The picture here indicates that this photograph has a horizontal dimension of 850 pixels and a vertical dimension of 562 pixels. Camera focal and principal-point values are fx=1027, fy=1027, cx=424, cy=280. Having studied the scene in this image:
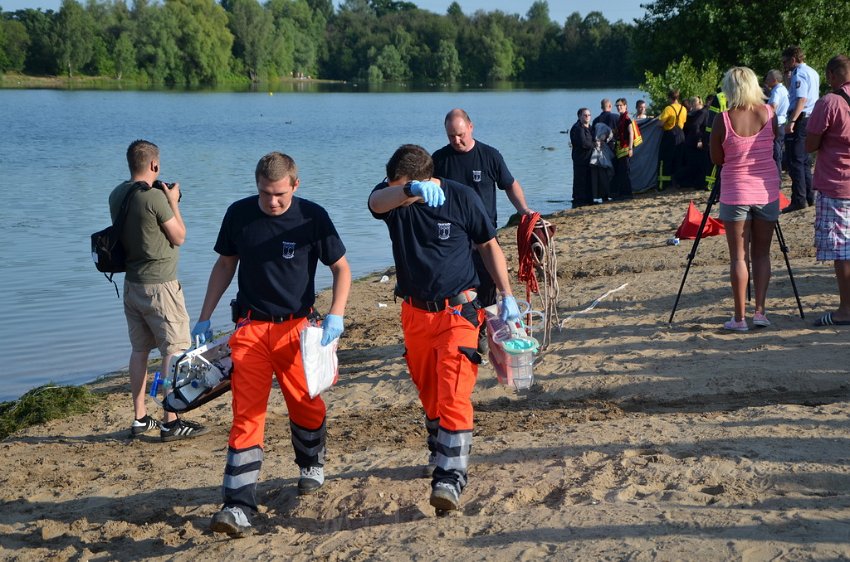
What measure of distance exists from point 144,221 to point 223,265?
64.3 inches

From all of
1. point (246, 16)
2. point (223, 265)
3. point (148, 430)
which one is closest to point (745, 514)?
point (223, 265)

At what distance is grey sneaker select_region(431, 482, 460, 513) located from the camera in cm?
529

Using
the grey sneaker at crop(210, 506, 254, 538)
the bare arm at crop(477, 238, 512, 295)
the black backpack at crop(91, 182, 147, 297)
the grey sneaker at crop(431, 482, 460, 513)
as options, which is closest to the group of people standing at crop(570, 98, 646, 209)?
the black backpack at crop(91, 182, 147, 297)

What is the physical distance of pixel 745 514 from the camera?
4895 millimetres

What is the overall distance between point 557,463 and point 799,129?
29.9 feet

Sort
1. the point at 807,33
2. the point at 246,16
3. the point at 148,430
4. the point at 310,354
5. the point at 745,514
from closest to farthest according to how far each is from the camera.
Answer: the point at 745,514 < the point at 310,354 < the point at 148,430 < the point at 807,33 < the point at 246,16

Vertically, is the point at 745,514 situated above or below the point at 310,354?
below

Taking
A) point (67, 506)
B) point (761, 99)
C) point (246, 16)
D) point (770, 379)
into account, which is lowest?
point (67, 506)

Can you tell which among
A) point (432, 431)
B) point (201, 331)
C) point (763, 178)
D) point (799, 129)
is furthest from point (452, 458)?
point (799, 129)

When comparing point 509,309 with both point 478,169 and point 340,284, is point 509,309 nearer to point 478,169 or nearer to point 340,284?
point 340,284

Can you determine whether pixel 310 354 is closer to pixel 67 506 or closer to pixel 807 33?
pixel 67 506

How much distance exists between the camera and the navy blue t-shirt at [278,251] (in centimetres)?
552

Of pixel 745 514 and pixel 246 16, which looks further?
pixel 246 16

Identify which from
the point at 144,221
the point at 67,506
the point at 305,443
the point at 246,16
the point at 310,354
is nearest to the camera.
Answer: the point at 310,354
